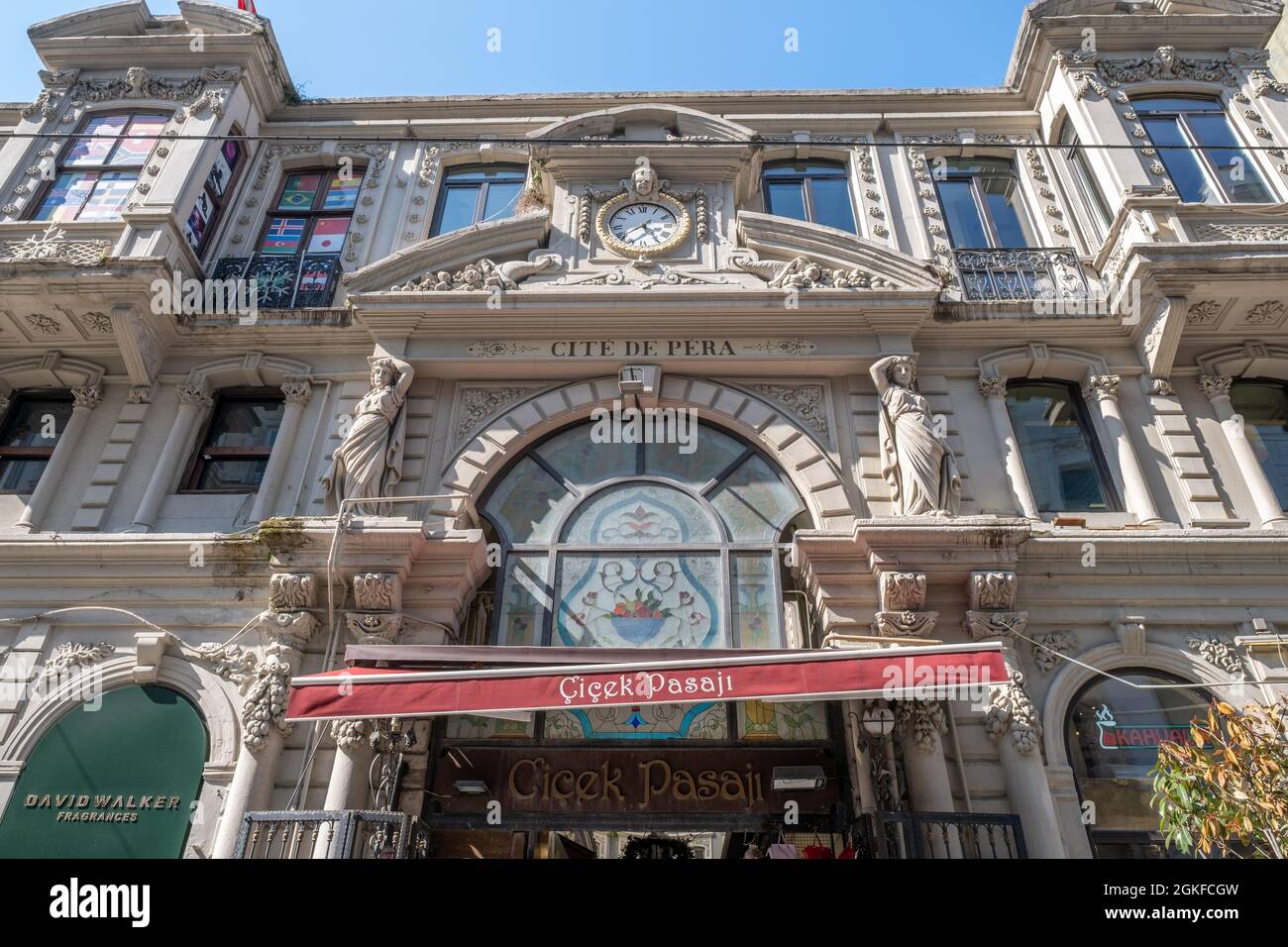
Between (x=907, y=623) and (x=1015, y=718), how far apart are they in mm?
1386

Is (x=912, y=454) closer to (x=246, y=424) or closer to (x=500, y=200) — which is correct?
(x=500, y=200)

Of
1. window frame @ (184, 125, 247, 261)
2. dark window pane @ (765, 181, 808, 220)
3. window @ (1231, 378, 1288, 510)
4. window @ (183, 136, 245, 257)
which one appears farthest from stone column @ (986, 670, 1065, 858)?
window @ (183, 136, 245, 257)

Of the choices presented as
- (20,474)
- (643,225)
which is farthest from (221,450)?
(643,225)

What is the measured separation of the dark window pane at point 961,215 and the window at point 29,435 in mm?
13511

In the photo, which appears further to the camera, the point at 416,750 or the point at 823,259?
the point at 823,259

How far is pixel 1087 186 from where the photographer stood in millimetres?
13320

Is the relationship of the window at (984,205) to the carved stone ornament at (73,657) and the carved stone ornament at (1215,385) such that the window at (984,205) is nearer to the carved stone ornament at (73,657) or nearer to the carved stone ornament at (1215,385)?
the carved stone ornament at (1215,385)

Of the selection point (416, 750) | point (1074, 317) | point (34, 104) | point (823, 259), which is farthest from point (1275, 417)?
point (34, 104)

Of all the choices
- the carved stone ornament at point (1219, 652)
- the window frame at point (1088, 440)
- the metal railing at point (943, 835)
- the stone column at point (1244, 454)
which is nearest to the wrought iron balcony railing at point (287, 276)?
the window frame at point (1088, 440)

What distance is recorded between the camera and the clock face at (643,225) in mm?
12719

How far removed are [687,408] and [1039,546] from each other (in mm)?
4627

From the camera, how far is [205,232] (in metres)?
13.3

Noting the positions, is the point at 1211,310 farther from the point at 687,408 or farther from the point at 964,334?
the point at 687,408

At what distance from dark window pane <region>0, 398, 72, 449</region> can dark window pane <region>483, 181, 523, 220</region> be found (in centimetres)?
697
